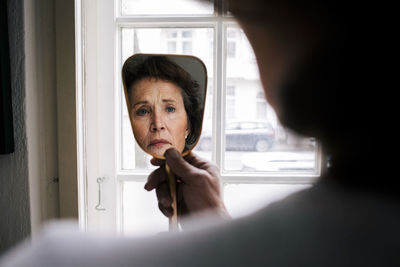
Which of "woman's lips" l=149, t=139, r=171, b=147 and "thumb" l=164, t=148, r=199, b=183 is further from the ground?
"woman's lips" l=149, t=139, r=171, b=147

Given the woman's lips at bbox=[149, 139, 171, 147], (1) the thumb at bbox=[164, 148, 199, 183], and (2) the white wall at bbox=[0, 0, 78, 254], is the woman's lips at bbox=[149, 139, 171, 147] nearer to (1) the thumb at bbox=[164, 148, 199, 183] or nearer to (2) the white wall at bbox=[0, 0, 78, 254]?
(1) the thumb at bbox=[164, 148, 199, 183]

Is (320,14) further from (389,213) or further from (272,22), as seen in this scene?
(389,213)

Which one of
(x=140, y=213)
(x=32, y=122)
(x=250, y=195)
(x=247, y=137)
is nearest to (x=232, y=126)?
(x=247, y=137)

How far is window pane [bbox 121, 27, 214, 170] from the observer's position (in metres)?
0.46

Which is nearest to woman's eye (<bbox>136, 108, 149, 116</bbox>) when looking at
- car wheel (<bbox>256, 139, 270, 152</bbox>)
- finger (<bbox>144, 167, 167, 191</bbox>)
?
finger (<bbox>144, 167, 167, 191</bbox>)

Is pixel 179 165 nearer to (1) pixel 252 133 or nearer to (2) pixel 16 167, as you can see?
(1) pixel 252 133

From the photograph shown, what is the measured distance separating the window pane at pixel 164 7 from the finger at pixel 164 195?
326mm

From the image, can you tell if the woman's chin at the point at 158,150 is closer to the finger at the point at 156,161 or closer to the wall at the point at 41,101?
the finger at the point at 156,161

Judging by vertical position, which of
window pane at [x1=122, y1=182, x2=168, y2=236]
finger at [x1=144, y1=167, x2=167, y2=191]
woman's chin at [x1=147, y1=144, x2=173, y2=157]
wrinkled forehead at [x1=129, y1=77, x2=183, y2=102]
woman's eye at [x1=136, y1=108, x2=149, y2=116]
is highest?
wrinkled forehead at [x1=129, y1=77, x2=183, y2=102]

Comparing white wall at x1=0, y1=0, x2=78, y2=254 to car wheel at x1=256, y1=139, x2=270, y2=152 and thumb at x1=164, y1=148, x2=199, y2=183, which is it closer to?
thumb at x1=164, y1=148, x2=199, y2=183

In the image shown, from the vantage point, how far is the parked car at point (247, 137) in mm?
464

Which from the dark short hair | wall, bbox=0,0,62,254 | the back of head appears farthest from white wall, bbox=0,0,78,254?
the back of head

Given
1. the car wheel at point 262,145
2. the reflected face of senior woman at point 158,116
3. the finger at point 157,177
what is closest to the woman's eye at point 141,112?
the reflected face of senior woman at point 158,116

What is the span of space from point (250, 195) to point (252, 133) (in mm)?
121
